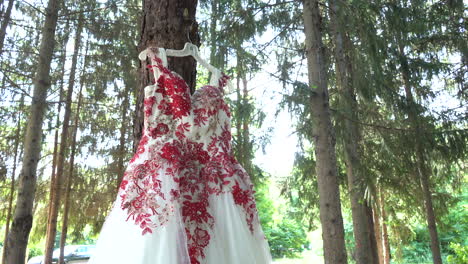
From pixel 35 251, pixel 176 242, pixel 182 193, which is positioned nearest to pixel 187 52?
pixel 182 193

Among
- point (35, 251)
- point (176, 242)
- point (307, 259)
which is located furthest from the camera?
point (35, 251)

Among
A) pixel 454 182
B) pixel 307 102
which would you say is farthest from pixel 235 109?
pixel 454 182

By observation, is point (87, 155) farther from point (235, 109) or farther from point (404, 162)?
point (404, 162)

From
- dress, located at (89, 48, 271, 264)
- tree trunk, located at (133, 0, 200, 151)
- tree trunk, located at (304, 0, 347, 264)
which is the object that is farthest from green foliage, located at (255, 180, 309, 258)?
dress, located at (89, 48, 271, 264)

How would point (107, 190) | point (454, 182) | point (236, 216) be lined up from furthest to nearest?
point (454, 182) → point (107, 190) → point (236, 216)

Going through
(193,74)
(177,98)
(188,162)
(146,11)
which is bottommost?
(188,162)

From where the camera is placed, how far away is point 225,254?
1.62 m

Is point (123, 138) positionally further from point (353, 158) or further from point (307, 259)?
point (307, 259)

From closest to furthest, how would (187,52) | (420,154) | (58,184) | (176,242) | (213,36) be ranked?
1. (176,242)
2. (187,52)
3. (213,36)
4. (420,154)
5. (58,184)

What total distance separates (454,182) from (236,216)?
7.29m

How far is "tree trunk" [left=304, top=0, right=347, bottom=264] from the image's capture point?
371 centimetres

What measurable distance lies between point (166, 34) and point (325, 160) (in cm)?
235

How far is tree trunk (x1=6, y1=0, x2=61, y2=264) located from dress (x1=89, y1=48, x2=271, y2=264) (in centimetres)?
300

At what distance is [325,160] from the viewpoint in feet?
12.6
